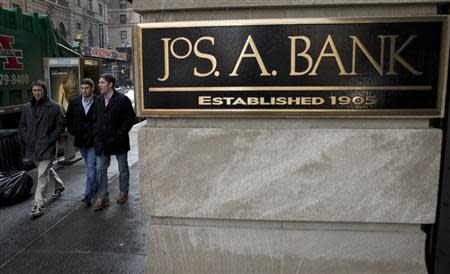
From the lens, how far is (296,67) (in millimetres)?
2727

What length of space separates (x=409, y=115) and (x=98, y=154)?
420 centimetres

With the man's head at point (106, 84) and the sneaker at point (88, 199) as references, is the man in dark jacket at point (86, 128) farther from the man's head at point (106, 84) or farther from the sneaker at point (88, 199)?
the man's head at point (106, 84)

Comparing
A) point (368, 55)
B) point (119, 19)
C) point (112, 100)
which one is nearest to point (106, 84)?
point (112, 100)

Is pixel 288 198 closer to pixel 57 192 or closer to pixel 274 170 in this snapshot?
pixel 274 170

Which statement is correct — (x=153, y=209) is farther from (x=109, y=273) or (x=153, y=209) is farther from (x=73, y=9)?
(x=73, y=9)

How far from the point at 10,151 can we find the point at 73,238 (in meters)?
3.66

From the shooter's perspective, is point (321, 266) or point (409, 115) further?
point (321, 266)

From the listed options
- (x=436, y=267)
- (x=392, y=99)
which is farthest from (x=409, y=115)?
(x=436, y=267)

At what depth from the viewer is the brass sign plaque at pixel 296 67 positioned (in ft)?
8.66

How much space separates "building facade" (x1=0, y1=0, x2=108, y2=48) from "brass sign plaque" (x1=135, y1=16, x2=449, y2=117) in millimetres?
37371

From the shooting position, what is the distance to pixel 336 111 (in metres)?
2.72

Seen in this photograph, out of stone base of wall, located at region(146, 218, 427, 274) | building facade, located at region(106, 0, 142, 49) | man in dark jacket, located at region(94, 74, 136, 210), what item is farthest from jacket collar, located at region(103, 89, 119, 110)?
building facade, located at region(106, 0, 142, 49)

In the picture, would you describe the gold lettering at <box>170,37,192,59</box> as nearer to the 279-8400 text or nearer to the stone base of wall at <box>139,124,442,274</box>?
the stone base of wall at <box>139,124,442,274</box>

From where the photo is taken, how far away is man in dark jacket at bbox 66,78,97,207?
5.79 meters
